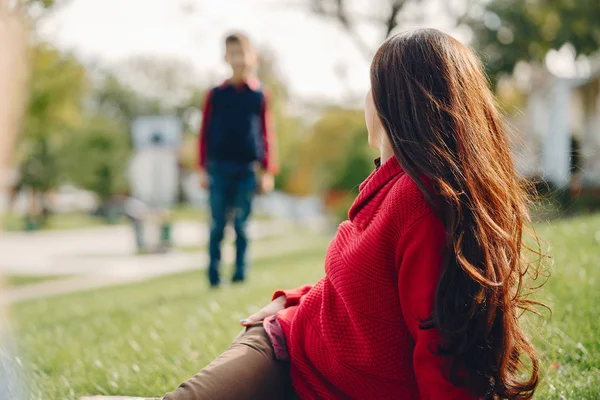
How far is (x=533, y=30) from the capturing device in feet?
52.7

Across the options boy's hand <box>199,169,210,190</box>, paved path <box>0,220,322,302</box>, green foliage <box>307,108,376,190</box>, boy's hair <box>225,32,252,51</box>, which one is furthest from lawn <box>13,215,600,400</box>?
green foliage <box>307,108,376,190</box>

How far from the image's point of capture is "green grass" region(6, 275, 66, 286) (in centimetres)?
1145

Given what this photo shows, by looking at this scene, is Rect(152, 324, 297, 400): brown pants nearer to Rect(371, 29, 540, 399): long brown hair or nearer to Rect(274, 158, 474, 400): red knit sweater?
Rect(274, 158, 474, 400): red knit sweater

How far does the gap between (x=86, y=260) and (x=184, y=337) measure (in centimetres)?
1254

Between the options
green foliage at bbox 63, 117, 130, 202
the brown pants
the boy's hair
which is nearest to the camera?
the brown pants

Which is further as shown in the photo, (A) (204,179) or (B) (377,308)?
(A) (204,179)

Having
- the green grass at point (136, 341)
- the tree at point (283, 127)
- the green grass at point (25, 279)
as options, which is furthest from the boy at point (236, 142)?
the tree at point (283, 127)

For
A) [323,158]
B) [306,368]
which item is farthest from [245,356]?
[323,158]

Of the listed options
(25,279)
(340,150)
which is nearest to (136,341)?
(25,279)

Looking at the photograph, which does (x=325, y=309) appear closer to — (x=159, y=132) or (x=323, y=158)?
(x=159, y=132)

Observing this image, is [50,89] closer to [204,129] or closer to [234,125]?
[204,129]

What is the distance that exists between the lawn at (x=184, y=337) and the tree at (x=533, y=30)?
37.9ft

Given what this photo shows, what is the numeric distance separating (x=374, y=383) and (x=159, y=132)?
17300 millimetres

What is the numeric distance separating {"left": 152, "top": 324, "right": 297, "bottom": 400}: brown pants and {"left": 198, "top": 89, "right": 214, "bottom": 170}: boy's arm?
3630mm
